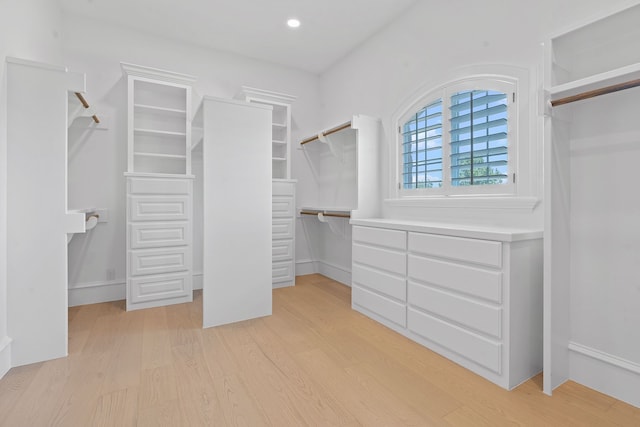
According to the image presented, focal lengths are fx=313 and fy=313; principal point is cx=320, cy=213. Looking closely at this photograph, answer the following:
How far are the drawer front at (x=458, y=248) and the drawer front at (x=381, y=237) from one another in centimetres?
9

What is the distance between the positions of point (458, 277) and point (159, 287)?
2.77 m

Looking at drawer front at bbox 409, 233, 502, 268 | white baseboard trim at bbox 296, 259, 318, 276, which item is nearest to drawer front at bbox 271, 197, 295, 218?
white baseboard trim at bbox 296, 259, 318, 276

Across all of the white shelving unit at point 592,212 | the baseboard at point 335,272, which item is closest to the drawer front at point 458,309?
the white shelving unit at point 592,212

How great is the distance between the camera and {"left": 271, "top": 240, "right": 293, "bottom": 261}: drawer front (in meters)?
3.86

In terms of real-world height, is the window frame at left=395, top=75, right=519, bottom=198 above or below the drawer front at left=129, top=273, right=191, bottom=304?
above

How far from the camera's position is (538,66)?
1.99 metres

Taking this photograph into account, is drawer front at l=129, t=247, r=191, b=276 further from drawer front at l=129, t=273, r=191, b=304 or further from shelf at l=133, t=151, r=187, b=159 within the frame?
shelf at l=133, t=151, r=187, b=159

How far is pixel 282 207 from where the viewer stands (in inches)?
154

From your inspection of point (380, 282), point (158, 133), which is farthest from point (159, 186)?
point (380, 282)

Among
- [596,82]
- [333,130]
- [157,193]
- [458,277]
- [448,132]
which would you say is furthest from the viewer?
[333,130]

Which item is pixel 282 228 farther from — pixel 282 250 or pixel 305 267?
pixel 305 267

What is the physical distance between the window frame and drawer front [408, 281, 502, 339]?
2.73 ft

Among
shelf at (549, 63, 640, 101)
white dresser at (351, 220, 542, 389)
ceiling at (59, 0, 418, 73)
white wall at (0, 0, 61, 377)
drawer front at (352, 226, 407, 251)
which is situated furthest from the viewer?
ceiling at (59, 0, 418, 73)

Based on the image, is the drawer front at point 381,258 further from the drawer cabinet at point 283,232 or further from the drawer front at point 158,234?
the drawer front at point 158,234
